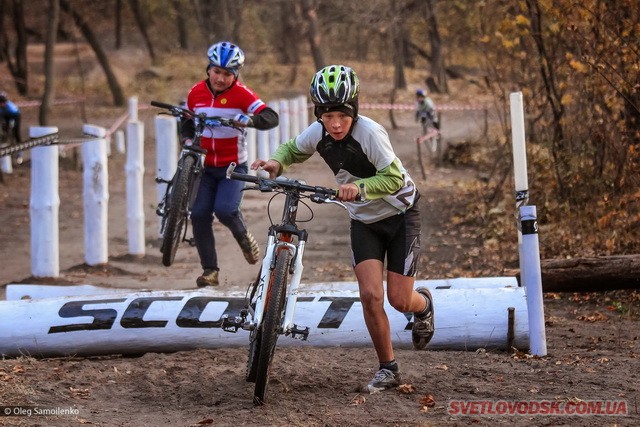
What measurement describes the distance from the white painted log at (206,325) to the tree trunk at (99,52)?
2956 centimetres

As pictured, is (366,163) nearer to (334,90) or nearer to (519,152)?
(334,90)

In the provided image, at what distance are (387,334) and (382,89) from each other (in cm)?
3630

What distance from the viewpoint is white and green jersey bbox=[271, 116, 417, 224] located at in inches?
239

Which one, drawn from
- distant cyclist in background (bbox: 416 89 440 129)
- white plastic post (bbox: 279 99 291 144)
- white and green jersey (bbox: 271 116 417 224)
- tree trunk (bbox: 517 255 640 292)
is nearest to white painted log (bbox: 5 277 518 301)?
tree trunk (bbox: 517 255 640 292)

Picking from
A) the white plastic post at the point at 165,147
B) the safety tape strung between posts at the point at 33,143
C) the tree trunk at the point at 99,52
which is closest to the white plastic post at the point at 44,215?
the safety tape strung between posts at the point at 33,143

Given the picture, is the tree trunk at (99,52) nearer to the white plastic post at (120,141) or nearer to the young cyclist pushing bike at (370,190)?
the white plastic post at (120,141)

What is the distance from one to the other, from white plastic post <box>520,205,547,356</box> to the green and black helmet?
1690 mm

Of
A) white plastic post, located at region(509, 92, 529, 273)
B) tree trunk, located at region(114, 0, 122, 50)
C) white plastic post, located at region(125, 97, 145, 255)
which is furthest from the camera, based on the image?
tree trunk, located at region(114, 0, 122, 50)

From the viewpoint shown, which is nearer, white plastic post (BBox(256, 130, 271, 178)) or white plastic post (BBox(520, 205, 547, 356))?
white plastic post (BBox(520, 205, 547, 356))

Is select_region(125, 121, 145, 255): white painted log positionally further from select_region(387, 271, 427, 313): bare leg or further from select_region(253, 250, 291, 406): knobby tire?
select_region(253, 250, 291, 406): knobby tire

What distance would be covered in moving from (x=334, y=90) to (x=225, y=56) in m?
3.42

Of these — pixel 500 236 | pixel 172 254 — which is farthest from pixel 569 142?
pixel 172 254

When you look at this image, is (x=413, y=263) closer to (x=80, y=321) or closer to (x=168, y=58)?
(x=80, y=321)

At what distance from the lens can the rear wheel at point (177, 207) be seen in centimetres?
934
